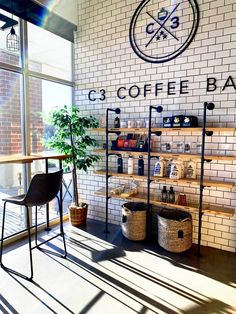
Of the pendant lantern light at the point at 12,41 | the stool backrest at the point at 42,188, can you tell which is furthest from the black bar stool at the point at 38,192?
the pendant lantern light at the point at 12,41

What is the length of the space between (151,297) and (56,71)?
3.11m

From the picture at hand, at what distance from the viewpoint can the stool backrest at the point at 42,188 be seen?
2.21 metres

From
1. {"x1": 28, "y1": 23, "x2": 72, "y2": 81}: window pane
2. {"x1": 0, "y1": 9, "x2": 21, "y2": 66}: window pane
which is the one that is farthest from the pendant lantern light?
{"x1": 28, "y1": 23, "x2": 72, "y2": 81}: window pane

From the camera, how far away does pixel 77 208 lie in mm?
3465

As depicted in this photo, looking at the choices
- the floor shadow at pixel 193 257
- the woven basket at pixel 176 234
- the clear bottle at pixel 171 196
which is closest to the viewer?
the floor shadow at pixel 193 257

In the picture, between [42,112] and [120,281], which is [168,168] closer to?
[120,281]

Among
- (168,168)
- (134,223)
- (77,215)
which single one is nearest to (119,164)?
(168,168)

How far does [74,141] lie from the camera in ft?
11.6

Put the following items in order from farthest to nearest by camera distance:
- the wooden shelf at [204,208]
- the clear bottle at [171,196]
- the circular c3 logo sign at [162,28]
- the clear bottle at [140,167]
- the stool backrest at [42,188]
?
the clear bottle at [140,167] → the clear bottle at [171,196] → the circular c3 logo sign at [162,28] → the wooden shelf at [204,208] → the stool backrest at [42,188]

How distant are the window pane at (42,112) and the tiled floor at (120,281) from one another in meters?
1.07

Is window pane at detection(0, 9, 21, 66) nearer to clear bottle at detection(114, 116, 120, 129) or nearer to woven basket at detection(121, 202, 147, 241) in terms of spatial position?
clear bottle at detection(114, 116, 120, 129)

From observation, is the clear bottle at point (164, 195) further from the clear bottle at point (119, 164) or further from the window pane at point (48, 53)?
the window pane at point (48, 53)

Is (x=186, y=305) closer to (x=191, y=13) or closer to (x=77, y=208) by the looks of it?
(x=77, y=208)

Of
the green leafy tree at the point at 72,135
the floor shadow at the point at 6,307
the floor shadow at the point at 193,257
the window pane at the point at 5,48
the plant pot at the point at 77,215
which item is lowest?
the floor shadow at the point at 6,307
